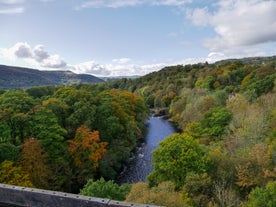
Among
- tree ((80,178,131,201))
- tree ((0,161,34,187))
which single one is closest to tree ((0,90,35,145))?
tree ((0,161,34,187))

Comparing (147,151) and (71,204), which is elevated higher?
(71,204)

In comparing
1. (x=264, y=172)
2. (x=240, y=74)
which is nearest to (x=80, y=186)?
(x=264, y=172)

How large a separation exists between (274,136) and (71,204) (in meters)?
27.5

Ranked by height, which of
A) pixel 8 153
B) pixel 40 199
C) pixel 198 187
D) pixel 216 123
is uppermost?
pixel 40 199

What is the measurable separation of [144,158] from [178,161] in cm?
1877

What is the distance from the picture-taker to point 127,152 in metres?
40.5

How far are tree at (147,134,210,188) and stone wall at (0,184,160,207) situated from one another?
2009 cm

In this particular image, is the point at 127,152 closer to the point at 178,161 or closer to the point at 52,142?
the point at 52,142

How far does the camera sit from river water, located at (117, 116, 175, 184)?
35.4 metres

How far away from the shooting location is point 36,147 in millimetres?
26156

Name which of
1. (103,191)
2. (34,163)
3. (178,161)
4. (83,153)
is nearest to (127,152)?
(83,153)

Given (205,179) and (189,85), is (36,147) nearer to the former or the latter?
(205,179)

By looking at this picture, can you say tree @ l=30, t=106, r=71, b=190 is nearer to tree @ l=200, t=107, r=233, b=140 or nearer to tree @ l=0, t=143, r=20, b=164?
tree @ l=0, t=143, r=20, b=164

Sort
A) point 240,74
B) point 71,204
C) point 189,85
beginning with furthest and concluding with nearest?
point 189,85 → point 240,74 → point 71,204
